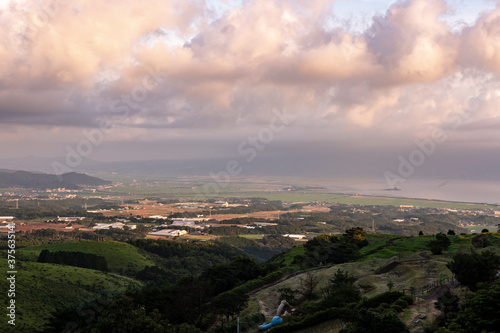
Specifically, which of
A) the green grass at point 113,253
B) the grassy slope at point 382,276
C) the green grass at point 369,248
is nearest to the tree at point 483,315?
the grassy slope at point 382,276

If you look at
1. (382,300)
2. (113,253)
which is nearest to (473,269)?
(382,300)

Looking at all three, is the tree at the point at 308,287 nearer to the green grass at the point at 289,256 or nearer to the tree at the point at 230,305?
the tree at the point at 230,305

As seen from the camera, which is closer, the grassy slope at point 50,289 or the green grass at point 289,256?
the grassy slope at point 50,289

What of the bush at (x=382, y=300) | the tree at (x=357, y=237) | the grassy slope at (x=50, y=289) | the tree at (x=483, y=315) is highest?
the tree at (x=483, y=315)

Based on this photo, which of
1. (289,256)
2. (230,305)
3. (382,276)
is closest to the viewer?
(230,305)

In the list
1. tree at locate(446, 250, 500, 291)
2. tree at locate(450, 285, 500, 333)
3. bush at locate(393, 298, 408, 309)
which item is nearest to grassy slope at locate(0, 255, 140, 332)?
bush at locate(393, 298, 408, 309)

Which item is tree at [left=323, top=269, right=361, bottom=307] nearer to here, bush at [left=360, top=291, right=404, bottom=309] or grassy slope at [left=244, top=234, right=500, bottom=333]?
grassy slope at [left=244, top=234, right=500, bottom=333]

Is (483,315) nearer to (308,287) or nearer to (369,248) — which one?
(308,287)
